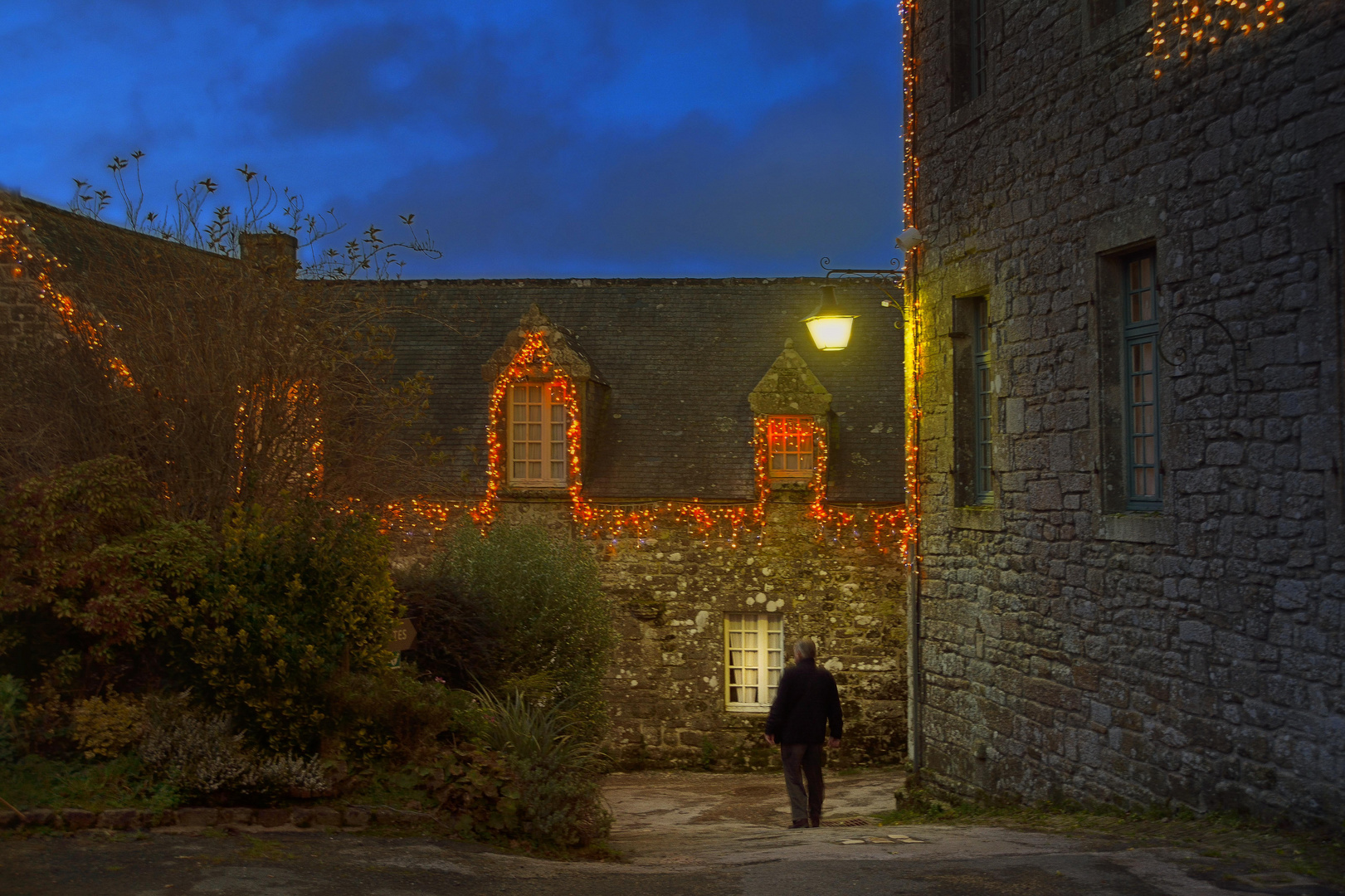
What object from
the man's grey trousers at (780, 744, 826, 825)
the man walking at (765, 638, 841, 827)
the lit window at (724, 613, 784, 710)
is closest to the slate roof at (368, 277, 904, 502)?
the lit window at (724, 613, 784, 710)

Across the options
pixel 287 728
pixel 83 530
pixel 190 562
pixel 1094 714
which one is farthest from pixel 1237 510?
pixel 83 530

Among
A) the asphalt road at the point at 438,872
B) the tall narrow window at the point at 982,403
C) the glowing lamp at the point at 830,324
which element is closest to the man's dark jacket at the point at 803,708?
the tall narrow window at the point at 982,403

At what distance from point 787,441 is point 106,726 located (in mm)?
11275

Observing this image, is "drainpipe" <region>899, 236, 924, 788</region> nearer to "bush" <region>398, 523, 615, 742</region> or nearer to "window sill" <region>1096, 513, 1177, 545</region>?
"window sill" <region>1096, 513, 1177, 545</region>

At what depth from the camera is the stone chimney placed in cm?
930

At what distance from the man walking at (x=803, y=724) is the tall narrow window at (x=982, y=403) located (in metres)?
2.11

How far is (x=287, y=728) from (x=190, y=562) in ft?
4.12

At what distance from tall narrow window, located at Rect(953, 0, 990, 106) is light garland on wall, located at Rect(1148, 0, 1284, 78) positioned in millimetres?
2703

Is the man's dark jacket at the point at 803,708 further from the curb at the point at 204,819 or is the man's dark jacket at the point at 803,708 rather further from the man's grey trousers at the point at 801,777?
the curb at the point at 204,819

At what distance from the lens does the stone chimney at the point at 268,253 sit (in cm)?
930

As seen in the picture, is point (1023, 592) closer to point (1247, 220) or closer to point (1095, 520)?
point (1095, 520)

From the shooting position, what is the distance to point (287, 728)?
664 cm

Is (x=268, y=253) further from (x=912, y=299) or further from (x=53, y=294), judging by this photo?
(x=912, y=299)

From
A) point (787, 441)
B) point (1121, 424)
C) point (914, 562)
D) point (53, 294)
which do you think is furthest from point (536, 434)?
point (1121, 424)
